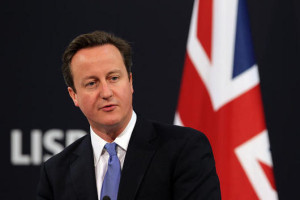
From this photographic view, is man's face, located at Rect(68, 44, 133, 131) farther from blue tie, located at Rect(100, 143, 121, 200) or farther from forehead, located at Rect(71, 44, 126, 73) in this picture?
blue tie, located at Rect(100, 143, 121, 200)

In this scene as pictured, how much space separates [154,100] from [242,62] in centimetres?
70

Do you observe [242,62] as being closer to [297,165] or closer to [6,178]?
[297,165]

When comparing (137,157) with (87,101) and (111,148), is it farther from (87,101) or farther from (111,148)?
(87,101)

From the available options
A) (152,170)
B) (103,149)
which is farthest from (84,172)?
(152,170)

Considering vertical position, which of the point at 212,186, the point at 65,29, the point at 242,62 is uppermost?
the point at 65,29

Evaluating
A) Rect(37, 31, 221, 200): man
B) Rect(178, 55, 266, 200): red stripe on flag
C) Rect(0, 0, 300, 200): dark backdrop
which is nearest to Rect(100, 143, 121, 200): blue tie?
Rect(37, 31, 221, 200): man

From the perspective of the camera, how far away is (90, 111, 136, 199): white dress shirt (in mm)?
1592

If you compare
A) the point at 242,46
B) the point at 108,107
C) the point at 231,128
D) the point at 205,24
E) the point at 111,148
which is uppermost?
the point at 205,24

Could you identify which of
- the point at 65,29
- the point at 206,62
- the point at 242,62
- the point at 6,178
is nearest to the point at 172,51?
the point at 206,62

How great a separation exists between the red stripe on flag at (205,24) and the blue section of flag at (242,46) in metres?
0.17

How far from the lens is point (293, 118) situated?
10.3 ft

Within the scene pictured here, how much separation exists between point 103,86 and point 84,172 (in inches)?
11.6

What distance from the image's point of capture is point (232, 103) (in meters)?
2.99

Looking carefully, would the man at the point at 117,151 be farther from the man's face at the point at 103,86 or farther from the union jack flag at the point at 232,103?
the union jack flag at the point at 232,103
